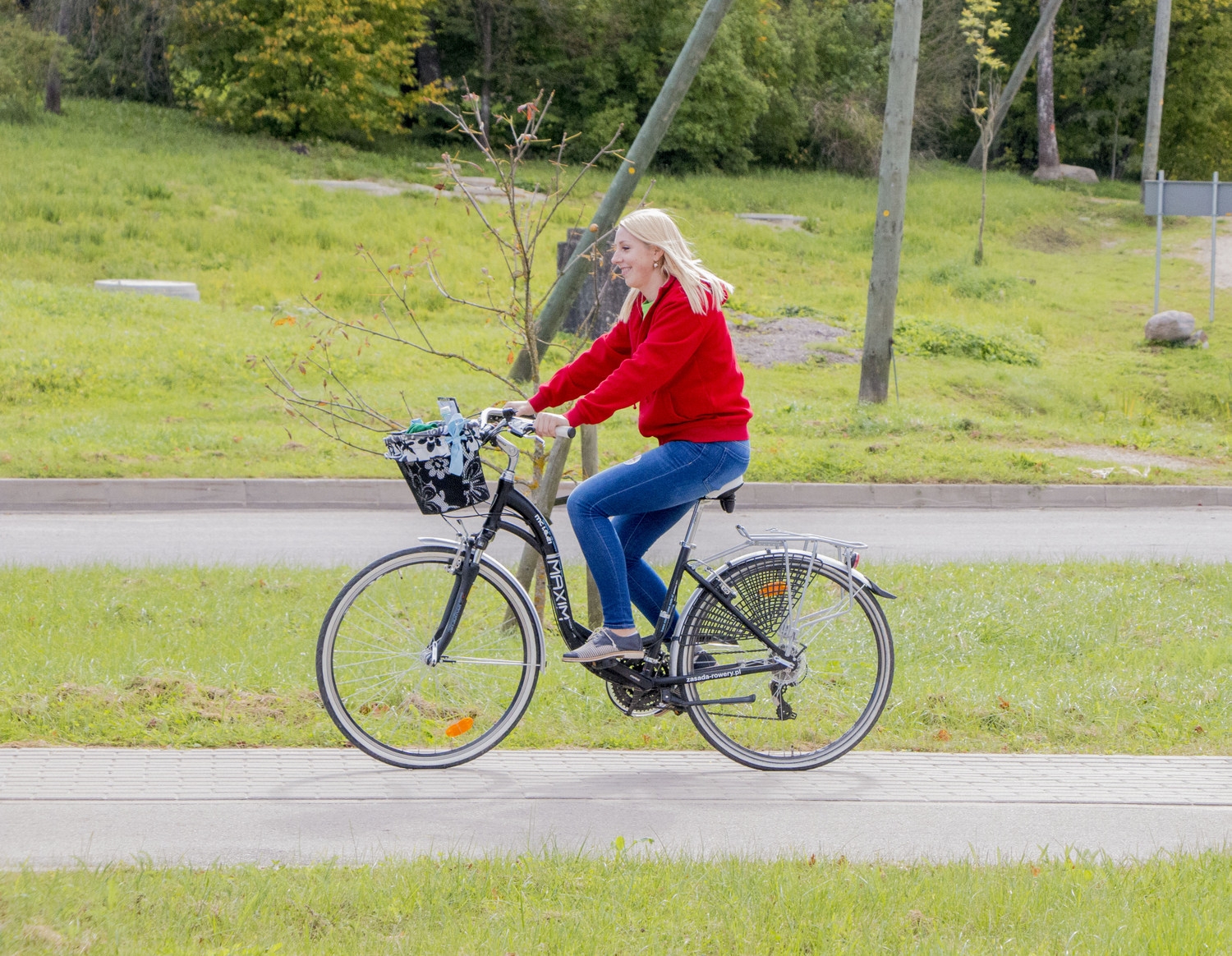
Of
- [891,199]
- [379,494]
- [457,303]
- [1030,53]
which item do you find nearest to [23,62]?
[457,303]

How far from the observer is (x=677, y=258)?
438 centimetres

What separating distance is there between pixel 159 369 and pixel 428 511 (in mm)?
12153

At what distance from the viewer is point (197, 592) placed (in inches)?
297

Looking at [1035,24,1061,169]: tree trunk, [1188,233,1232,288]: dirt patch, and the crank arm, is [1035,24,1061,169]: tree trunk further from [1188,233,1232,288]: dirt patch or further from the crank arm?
the crank arm

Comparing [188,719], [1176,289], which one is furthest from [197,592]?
[1176,289]

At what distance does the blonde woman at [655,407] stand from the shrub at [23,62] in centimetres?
3123

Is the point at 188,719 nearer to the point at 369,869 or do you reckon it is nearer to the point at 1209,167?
the point at 369,869

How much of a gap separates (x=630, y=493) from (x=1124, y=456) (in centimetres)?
1172

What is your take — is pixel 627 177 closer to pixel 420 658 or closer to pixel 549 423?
pixel 549 423

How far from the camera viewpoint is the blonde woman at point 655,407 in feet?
14.3

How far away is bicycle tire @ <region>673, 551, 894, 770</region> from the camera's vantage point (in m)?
4.76

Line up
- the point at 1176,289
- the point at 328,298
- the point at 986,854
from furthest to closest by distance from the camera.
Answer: the point at 1176,289 < the point at 328,298 < the point at 986,854

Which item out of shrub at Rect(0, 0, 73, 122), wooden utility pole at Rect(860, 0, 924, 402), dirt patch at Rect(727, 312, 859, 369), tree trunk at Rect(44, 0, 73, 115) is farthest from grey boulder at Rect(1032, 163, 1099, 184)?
wooden utility pole at Rect(860, 0, 924, 402)

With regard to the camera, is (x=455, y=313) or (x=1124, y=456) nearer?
(x=1124, y=456)
